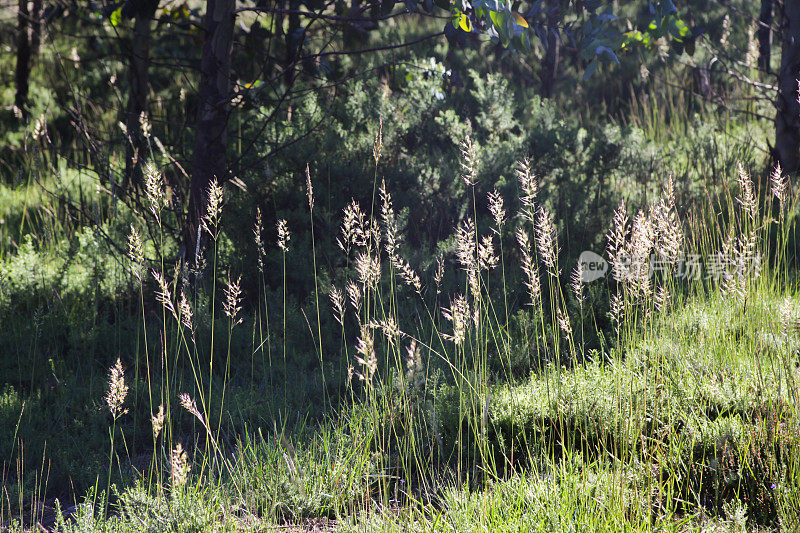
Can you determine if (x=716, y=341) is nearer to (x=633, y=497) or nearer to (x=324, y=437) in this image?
(x=633, y=497)

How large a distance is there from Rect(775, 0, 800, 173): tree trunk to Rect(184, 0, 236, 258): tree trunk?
3.99 meters

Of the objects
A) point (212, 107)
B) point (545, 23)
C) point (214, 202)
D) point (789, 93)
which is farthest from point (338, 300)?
point (789, 93)

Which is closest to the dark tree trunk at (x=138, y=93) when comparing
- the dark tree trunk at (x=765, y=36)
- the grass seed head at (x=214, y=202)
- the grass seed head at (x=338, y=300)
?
the grass seed head at (x=214, y=202)

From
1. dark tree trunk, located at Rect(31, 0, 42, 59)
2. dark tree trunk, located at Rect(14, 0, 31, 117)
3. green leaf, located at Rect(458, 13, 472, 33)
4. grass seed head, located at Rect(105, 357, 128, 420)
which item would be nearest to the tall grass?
grass seed head, located at Rect(105, 357, 128, 420)

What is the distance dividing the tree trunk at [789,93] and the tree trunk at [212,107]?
399 cm

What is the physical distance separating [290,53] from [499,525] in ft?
11.3

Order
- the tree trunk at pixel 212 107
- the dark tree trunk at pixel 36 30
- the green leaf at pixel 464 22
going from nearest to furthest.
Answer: the green leaf at pixel 464 22 → the tree trunk at pixel 212 107 → the dark tree trunk at pixel 36 30

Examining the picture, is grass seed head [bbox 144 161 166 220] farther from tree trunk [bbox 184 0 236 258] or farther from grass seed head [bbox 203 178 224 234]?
tree trunk [bbox 184 0 236 258]

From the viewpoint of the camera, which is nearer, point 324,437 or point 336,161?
point 324,437

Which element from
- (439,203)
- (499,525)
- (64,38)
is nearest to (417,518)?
(499,525)

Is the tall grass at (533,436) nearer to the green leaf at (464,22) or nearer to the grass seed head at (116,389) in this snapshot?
the grass seed head at (116,389)

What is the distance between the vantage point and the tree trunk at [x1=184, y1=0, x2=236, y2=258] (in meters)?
3.79

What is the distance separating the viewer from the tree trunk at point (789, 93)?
490cm

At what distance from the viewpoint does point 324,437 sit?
2.54m
